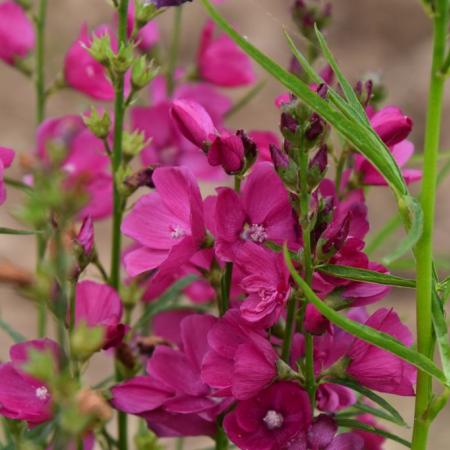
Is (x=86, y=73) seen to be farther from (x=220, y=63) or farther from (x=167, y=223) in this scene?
(x=167, y=223)

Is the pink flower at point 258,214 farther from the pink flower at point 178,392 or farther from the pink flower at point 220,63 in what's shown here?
the pink flower at point 220,63

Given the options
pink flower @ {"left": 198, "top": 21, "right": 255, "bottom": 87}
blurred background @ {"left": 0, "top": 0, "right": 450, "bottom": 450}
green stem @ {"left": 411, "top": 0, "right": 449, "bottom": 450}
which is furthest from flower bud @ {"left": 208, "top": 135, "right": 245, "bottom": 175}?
blurred background @ {"left": 0, "top": 0, "right": 450, "bottom": 450}

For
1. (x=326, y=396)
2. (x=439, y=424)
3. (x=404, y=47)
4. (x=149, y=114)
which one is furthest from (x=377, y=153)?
(x=404, y=47)

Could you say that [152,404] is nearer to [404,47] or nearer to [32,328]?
[32,328]

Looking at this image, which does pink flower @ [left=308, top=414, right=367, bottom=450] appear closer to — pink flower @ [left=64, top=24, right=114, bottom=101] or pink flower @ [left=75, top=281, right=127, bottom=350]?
pink flower @ [left=75, top=281, right=127, bottom=350]

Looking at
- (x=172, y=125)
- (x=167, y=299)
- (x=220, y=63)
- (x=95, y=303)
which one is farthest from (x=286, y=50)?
(x=95, y=303)

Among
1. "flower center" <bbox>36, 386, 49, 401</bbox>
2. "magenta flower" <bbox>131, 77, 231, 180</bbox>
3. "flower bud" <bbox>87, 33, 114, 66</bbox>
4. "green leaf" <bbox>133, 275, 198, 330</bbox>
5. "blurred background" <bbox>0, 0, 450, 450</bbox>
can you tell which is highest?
"flower bud" <bbox>87, 33, 114, 66</bbox>
